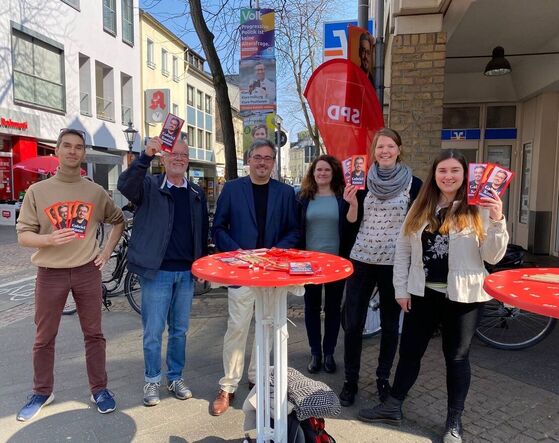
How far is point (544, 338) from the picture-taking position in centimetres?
413

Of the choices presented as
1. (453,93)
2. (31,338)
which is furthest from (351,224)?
(453,93)

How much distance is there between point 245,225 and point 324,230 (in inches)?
25.6

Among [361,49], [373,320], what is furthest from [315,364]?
[361,49]

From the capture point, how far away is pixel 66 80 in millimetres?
18391

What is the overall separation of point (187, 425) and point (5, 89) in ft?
52.9

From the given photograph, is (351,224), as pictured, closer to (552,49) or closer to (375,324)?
(375,324)

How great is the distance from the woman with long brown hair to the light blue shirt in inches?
27.4

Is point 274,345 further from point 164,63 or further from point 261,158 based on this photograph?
point 164,63

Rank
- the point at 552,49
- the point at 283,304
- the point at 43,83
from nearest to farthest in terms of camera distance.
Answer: the point at 283,304 → the point at 552,49 → the point at 43,83

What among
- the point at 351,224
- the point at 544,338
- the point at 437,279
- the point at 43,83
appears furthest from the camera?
the point at 43,83

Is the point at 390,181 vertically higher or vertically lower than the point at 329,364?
higher

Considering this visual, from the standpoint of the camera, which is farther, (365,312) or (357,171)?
(365,312)

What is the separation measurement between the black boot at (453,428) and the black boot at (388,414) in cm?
30

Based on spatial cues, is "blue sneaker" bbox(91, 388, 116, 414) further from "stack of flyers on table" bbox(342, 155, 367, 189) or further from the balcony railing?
the balcony railing
